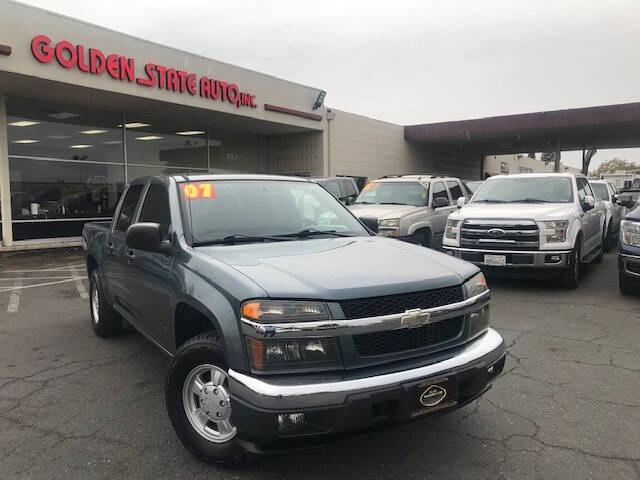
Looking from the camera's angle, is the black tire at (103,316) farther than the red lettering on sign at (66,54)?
No

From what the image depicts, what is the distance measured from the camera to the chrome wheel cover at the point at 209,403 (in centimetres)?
279

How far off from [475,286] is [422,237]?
684cm

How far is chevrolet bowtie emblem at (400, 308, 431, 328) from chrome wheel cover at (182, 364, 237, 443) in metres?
1.00

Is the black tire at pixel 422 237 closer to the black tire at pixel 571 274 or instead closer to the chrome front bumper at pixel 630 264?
the black tire at pixel 571 274

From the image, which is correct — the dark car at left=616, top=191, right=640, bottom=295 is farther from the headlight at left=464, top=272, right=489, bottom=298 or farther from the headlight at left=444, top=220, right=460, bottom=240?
the headlight at left=464, top=272, right=489, bottom=298

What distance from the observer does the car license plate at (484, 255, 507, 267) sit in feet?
25.2

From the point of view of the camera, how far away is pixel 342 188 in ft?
43.4

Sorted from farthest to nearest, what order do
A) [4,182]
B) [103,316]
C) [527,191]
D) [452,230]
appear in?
1. [4,182]
2. [527,191]
3. [452,230]
4. [103,316]

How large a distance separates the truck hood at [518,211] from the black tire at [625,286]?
1155 mm

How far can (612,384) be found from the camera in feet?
13.4

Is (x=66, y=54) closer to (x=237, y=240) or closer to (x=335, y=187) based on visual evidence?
(x=335, y=187)

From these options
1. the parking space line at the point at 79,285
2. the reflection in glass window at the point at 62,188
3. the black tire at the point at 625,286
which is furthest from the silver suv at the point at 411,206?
the reflection in glass window at the point at 62,188

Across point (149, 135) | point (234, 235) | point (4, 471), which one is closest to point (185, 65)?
point (149, 135)

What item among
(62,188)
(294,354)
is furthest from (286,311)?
(62,188)
